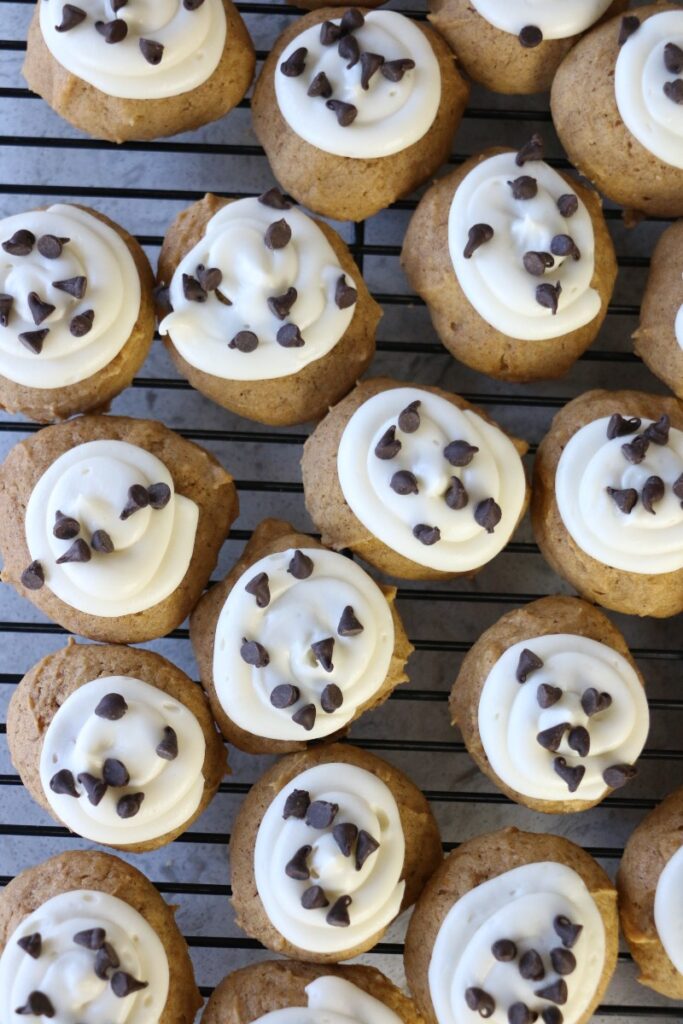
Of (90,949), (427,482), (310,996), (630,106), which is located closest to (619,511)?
(427,482)

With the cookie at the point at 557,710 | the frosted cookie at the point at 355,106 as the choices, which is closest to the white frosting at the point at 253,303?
the frosted cookie at the point at 355,106

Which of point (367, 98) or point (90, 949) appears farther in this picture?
point (367, 98)

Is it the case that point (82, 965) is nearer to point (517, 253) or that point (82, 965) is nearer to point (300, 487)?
point (300, 487)

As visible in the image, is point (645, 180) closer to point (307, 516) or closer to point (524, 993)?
point (307, 516)

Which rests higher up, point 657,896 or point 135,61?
point 135,61

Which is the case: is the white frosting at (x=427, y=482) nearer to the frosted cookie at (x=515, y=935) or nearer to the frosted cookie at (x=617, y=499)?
the frosted cookie at (x=617, y=499)

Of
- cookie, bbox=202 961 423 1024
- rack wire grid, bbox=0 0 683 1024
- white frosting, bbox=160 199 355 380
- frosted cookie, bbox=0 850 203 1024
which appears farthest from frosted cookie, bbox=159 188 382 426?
cookie, bbox=202 961 423 1024
